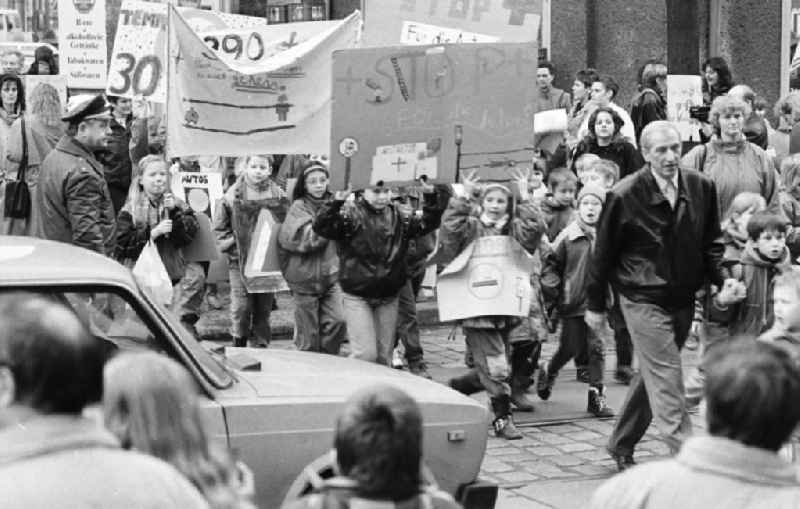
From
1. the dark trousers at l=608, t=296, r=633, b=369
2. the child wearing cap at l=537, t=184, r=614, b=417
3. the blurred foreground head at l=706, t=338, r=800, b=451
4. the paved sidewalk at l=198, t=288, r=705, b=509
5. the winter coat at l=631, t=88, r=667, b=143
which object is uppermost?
the winter coat at l=631, t=88, r=667, b=143

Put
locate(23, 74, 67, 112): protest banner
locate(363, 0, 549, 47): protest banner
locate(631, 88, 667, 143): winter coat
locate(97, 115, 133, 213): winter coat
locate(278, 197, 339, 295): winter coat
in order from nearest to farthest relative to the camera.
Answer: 1. locate(278, 197, 339, 295): winter coat
2. locate(363, 0, 549, 47): protest banner
3. locate(97, 115, 133, 213): winter coat
4. locate(23, 74, 67, 112): protest banner
5. locate(631, 88, 667, 143): winter coat

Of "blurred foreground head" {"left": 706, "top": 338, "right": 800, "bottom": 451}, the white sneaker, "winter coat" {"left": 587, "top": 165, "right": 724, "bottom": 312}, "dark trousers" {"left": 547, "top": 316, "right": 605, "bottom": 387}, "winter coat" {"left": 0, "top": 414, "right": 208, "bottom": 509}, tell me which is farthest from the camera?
the white sneaker

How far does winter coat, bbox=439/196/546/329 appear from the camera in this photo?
8.99 meters

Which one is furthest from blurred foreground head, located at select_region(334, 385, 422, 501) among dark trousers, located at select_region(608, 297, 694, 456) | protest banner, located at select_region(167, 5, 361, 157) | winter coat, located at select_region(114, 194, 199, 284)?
protest banner, located at select_region(167, 5, 361, 157)

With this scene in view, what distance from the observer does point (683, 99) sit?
48.8 feet

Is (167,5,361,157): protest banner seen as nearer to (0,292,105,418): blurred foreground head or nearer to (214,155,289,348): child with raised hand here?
(214,155,289,348): child with raised hand

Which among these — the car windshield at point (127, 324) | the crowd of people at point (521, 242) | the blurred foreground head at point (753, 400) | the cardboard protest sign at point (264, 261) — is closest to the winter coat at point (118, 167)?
the crowd of people at point (521, 242)

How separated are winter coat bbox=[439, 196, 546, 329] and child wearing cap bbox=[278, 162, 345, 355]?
1030 millimetres

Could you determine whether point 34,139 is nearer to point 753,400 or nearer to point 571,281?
point 571,281

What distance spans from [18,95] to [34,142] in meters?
2.65

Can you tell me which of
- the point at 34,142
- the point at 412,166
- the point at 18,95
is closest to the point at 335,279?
the point at 412,166

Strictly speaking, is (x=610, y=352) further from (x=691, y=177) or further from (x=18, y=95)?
(x=18, y=95)

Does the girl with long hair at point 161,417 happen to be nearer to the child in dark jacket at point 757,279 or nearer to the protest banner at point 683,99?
the child in dark jacket at point 757,279

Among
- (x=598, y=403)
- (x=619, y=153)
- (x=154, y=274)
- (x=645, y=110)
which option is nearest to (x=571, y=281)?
(x=598, y=403)
